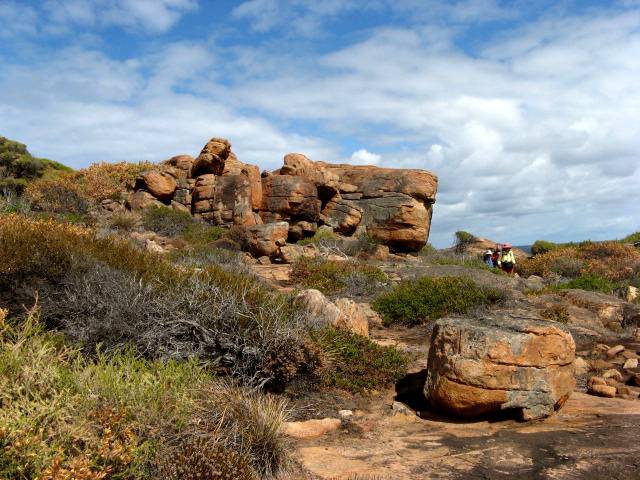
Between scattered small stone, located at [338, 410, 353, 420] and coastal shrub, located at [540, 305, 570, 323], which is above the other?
coastal shrub, located at [540, 305, 570, 323]

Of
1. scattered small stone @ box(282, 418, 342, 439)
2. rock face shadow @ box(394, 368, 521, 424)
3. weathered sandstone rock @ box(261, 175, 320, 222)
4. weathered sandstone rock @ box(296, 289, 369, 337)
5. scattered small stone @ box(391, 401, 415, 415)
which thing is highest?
weathered sandstone rock @ box(261, 175, 320, 222)

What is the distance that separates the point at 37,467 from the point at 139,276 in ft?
14.0

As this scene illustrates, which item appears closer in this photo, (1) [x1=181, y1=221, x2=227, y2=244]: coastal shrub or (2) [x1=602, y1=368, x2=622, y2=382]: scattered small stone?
(2) [x1=602, y1=368, x2=622, y2=382]: scattered small stone

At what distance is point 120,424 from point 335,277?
10966mm

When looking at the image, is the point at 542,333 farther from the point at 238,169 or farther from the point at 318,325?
the point at 238,169

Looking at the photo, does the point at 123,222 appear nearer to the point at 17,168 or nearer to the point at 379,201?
the point at 379,201

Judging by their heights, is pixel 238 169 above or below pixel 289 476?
above

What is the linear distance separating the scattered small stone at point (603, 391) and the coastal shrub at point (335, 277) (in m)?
6.92

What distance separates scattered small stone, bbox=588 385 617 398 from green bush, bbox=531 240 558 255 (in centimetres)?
2652

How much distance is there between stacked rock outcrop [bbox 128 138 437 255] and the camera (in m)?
24.0

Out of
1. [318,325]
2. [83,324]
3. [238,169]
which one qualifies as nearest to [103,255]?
[83,324]

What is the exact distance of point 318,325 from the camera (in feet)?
25.7

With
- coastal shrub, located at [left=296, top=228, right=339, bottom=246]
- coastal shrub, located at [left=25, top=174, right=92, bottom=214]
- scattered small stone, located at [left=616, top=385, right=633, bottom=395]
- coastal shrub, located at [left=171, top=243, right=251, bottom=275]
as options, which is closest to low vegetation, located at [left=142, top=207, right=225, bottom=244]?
coastal shrub, located at [left=25, top=174, right=92, bottom=214]

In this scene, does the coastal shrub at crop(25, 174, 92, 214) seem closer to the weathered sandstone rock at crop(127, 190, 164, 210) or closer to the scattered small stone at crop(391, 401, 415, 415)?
the weathered sandstone rock at crop(127, 190, 164, 210)
